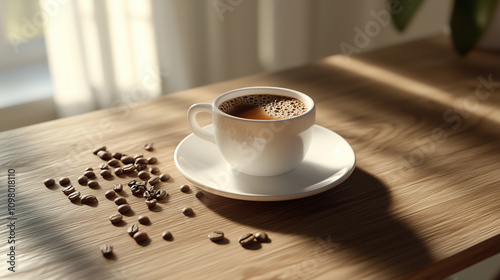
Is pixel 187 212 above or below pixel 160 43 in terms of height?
above

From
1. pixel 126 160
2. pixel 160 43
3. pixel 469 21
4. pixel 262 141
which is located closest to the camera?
pixel 262 141

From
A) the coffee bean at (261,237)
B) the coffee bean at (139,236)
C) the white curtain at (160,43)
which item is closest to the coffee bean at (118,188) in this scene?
the coffee bean at (139,236)

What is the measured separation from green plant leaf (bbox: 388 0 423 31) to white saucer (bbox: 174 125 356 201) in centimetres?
61

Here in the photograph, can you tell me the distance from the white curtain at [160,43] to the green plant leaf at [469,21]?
33.5 inches

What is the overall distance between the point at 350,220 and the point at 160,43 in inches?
54.3

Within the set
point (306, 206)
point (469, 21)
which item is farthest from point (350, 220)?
point (469, 21)

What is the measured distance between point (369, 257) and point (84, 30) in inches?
55.9

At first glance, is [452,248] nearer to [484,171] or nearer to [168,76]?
→ [484,171]

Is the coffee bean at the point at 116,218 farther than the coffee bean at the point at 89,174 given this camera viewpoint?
No

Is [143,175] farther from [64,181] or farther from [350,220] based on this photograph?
[350,220]

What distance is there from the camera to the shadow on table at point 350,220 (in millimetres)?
666

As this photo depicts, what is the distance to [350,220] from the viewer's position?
28.8 inches

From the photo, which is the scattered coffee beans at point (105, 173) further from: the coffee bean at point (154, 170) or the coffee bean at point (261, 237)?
the coffee bean at point (261, 237)

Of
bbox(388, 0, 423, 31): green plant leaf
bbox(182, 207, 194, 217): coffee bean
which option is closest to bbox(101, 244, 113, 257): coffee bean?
bbox(182, 207, 194, 217): coffee bean
